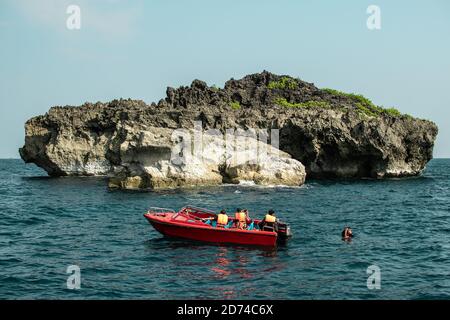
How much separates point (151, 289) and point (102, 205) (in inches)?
831

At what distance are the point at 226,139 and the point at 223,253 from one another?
27452 millimetres

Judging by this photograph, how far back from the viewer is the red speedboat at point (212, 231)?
987 inches

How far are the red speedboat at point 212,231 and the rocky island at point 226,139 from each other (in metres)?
19.5

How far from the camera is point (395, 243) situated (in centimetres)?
2548

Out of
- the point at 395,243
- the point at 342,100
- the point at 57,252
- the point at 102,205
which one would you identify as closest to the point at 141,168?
the point at 102,205

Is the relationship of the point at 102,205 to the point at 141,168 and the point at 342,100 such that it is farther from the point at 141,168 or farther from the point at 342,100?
the point at 342,100

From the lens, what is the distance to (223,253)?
23.7 metres

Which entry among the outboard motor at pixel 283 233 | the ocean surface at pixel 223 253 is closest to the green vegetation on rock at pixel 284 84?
the ocean surface at pixel 223 253

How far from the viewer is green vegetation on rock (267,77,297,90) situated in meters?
83.1

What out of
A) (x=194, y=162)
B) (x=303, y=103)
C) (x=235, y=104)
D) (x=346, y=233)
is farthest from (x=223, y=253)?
(x=303, y=103)

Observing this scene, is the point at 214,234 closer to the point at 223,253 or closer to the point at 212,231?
the point at 212,231
